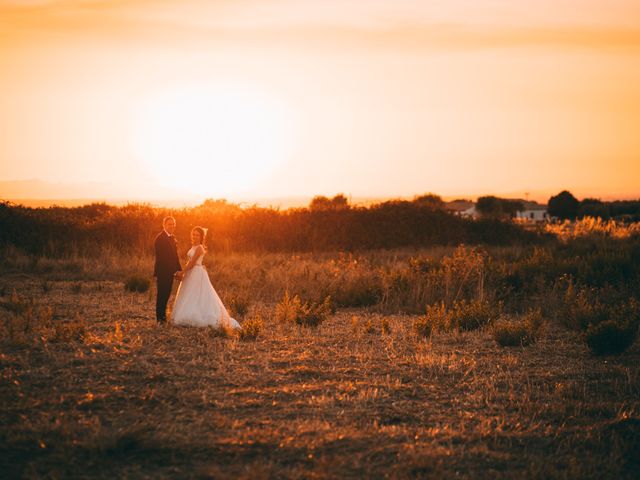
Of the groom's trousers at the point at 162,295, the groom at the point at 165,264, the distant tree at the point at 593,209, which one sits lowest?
the groom's trousers at the point at 162,295

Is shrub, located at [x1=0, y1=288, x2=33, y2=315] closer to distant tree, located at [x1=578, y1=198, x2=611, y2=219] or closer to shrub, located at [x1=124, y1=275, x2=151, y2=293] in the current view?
shrub, located at [x1=124, y1=275, x2=151, y2=293]

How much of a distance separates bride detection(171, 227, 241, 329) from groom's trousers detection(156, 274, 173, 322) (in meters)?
0.20

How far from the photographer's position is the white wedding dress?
1058 centimetres

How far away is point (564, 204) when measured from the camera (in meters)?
84.9

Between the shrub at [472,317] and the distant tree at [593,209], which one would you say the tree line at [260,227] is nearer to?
Result: the shrub at [472,317]

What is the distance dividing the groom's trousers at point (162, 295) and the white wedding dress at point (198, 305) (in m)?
0.20

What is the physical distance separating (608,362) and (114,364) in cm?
649

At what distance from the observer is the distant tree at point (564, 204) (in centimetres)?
8375

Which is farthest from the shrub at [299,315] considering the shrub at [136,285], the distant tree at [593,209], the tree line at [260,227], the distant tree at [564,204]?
the distant tree at [564,204]

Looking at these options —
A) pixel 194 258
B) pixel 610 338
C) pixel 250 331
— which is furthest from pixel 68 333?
pixel 610 338

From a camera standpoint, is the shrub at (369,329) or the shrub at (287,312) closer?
the shrub at (369,329)

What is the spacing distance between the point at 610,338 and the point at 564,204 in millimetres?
81575

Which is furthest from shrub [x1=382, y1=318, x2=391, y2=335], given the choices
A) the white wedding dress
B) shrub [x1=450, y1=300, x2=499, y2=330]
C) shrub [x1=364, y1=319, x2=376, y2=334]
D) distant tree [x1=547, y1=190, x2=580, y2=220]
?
distant tree [x1=547, y1=190, x2=580, y2=220]

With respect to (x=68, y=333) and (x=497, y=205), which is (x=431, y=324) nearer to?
(x=68, y=333)
